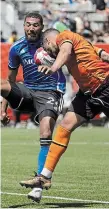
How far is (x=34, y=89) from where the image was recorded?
Answer: 9.67 m

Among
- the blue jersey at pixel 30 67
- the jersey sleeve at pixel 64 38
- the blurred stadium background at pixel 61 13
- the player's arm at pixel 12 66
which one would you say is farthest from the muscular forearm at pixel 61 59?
the blurred stadium background at pixel 61 13

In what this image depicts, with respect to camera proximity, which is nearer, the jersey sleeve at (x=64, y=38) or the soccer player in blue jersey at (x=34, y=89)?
the jersey sleeve at (x=64, y=38)

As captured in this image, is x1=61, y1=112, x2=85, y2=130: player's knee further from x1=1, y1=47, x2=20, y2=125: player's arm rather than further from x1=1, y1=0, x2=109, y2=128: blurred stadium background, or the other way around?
x1=1, y1=0, x2=109, y2=128: blurred stadium background

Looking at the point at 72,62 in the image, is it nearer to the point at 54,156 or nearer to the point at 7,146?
the point at 54,156

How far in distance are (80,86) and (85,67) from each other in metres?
0.21

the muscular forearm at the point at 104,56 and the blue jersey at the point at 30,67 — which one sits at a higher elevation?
the muscular forearm at the point at 104,56

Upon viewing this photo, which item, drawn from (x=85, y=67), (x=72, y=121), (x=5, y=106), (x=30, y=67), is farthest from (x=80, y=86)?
(x=5, y=106)

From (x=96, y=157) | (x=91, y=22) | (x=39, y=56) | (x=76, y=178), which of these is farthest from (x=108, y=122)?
(x=39, y=56)

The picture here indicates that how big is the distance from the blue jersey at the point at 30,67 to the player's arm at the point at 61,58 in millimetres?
1521

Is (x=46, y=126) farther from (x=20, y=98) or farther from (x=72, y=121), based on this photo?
(x=72, y=121)

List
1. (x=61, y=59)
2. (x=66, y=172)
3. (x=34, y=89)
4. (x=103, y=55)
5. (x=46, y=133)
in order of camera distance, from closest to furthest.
Answer: (x=61, y=59) → (x=103, y=55) → (x=46, y=133) → (x=34, y=89) → (x=66, y=172)

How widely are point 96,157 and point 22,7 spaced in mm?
16547

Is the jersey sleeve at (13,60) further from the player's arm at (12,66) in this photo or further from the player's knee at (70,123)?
the player's knee at (70,123)

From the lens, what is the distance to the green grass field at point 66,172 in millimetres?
8406
